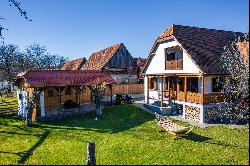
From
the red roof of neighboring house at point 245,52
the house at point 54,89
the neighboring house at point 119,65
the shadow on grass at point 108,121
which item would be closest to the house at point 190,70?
the shadow on grass at point 108,121

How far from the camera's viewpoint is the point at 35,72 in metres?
28.2

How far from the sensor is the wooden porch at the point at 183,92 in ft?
73.4

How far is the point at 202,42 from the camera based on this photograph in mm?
25516

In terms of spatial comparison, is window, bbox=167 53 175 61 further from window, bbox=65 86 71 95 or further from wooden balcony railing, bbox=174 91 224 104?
window, bbox=65 86 71 95

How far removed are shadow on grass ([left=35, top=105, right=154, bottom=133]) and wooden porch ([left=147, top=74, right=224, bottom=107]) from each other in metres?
3.08

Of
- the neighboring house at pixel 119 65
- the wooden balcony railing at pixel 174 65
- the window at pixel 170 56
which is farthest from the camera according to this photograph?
the neighboring house at pixel 119 65

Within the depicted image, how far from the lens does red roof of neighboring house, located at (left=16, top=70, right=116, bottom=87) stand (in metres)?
26.2

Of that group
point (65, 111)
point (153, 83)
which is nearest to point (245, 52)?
point (65, 111)

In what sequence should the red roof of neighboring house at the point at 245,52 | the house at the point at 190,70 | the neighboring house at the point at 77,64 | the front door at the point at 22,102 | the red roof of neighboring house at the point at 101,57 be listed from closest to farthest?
the red roof of neighboring house at the point at 245,52 < the house at the point at 190,70 < the front door at the point at 22,102 < the red roof of neighboring house at the point at 101,57 < the neighboring house at the point at 77,64

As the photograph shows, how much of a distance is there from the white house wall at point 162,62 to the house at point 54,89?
15.7ft

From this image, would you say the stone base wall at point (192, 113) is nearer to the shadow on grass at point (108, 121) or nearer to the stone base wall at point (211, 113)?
the stone base wall at point (211, 113)

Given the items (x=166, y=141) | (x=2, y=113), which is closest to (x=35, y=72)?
(x=2, y=113)

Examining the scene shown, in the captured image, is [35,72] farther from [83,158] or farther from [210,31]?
[210,31]

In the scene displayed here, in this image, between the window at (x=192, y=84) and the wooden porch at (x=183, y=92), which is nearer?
the wooden porch at (x=183, y=92)
